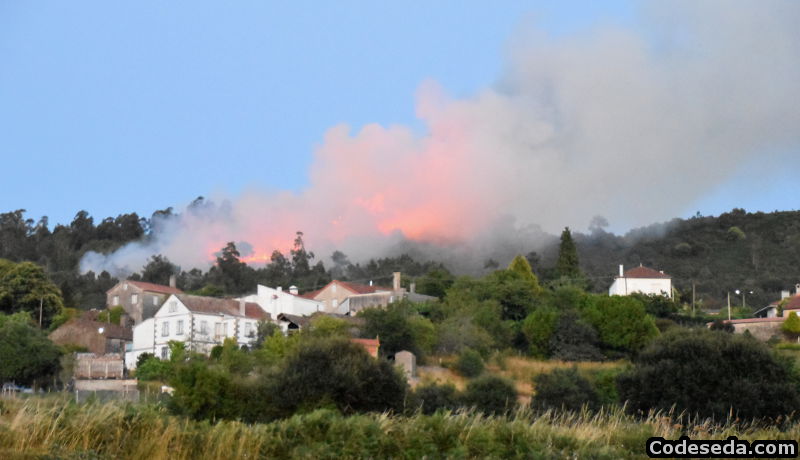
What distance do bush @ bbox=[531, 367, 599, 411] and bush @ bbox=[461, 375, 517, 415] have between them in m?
1.05

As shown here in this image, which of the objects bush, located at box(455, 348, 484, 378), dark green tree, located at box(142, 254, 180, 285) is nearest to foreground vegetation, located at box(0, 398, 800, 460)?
bush, located at box(455, 348, 484, 378)

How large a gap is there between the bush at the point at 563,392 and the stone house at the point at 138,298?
38098mm

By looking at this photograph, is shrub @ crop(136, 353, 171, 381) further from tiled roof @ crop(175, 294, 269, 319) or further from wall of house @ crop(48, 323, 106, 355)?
wall of house @ crop(48, 323, 106, 355)

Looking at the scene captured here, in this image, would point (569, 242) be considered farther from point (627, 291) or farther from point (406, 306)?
point (406, 306)

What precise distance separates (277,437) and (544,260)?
97.6 metres

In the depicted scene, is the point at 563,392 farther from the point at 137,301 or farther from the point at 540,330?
the point at 137,301

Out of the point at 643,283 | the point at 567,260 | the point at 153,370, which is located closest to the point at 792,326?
the point at 643,283

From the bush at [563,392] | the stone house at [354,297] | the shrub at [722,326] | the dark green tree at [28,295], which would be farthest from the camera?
the stone house at [354,297]

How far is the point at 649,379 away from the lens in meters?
32.9

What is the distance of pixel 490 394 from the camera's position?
123 feet

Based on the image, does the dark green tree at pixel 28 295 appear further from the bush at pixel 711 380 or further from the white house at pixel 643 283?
the bush at pixel 711 380

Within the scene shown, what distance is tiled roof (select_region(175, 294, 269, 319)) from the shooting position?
193ft

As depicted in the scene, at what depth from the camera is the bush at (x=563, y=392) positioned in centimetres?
3753

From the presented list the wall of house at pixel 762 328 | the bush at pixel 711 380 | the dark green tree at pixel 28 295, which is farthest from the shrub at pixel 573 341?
the dark green tree at pixel 28 295
